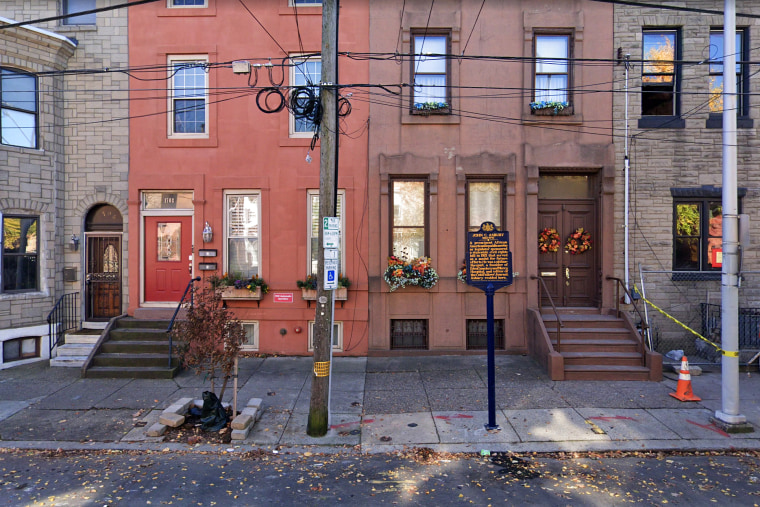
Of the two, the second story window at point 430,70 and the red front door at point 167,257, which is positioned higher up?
the second story window at point 430,70

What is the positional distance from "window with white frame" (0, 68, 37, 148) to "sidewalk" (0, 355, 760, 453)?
16.2 feet

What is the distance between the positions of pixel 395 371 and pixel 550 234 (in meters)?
4.65

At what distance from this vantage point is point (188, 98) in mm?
10094

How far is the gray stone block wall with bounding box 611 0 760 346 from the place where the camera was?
32.1ft

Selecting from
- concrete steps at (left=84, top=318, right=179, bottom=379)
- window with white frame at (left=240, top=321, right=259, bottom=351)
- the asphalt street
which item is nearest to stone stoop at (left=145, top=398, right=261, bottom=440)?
the asphalt street

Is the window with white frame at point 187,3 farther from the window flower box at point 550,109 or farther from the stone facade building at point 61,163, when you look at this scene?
the window flower box at point 550,109

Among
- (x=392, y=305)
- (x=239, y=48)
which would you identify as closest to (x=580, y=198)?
(x=392, y=305)

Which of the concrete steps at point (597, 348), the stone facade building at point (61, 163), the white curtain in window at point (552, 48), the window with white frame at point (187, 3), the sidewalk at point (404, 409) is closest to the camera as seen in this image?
the sidewalk at point (404, 409)

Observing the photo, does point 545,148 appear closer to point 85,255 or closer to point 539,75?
point 539,75

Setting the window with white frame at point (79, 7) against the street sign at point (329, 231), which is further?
the window with white frame at point (79, 7)

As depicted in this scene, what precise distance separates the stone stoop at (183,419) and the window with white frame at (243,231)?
3834mm

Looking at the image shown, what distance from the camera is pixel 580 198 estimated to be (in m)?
10.2

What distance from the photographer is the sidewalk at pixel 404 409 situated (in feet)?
19.6

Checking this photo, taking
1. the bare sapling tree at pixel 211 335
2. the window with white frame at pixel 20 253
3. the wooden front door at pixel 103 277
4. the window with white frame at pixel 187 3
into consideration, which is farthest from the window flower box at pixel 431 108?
the window with white frame at pixel 20 253
